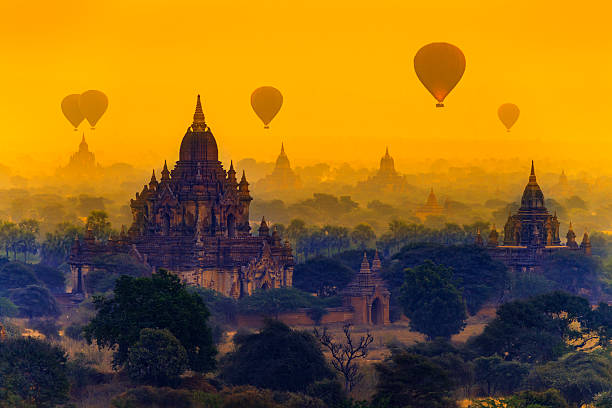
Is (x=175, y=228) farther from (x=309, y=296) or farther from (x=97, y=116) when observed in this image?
(x=97, y=116)

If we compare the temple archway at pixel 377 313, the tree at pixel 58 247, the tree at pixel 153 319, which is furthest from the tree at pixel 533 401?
the tree at pixel 58 247

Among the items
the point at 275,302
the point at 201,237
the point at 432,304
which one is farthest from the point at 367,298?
the point at 201,237

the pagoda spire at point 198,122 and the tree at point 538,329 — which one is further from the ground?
the pagoda spire at point 198,122

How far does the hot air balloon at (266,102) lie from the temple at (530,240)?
90.2 feet

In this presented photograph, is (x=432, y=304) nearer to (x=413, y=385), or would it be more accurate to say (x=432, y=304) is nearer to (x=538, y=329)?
(x=538, y=329)

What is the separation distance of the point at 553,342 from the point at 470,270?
96.2 feet

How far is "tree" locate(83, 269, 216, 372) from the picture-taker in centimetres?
6297

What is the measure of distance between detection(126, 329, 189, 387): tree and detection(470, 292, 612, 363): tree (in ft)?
51.6

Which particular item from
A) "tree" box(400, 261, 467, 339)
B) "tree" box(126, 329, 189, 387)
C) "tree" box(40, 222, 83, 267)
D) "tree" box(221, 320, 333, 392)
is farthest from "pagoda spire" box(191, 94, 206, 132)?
"tree" box(126, 329, 189, 387)

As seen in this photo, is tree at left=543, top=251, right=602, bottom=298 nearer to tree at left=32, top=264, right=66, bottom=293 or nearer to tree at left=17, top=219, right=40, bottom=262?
tree at left=32, top=264, right=66, bottom=293

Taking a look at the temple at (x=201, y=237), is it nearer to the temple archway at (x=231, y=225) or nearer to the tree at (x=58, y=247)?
the temple archway at (x=231, y=225)

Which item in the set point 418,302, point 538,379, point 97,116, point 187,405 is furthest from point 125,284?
point 97,116

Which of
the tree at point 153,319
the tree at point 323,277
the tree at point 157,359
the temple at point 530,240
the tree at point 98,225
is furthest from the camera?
the tree at point 98,225

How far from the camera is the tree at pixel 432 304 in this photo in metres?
86.2
